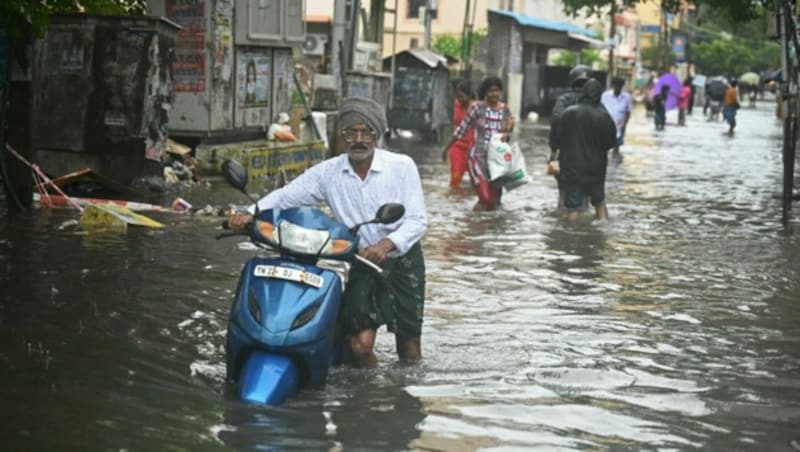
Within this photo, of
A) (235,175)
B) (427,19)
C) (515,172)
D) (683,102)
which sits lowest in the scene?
(683,102)

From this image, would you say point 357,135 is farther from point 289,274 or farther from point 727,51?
point 727,51

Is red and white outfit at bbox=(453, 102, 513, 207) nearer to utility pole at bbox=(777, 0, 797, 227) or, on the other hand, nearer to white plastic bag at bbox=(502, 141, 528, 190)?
white plastic bag at bbox=(502, 141, 528, 190)

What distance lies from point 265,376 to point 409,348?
121cm

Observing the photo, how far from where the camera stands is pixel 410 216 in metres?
6.54

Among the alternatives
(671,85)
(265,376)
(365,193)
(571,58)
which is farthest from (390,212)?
(571,58)

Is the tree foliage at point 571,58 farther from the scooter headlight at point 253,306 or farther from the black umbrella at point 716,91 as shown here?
the scooter headlight at point 253,306

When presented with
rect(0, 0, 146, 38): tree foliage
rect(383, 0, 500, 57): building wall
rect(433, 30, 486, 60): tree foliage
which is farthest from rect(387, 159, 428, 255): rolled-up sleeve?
rect(383, 0, 500, 57): building wall

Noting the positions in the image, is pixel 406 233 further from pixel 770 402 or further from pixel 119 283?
pixel 119 283

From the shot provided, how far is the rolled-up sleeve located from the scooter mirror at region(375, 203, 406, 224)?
368 mm

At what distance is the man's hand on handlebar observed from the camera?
6.25 m

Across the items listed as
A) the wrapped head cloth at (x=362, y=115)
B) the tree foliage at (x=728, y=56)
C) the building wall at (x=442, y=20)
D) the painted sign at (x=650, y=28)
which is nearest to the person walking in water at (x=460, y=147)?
the wrapped head cloth at (x=362, y=115)

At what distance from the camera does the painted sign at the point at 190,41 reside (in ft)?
57.4

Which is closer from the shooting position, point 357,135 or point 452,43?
point 357,135

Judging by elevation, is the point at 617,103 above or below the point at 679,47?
below
